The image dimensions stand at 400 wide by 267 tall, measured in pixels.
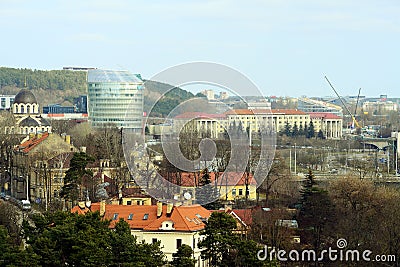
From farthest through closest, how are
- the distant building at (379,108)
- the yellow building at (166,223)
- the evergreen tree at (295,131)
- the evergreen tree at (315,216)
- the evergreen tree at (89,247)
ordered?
the distant building at (379,108) → the evergreen tree at (295,131) → the evergreen tree at (315,216) → the yellow building at (166,223) → the evergreen tree at (89,247)

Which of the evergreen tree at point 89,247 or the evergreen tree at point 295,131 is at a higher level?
the evergreen tree at point 295,131

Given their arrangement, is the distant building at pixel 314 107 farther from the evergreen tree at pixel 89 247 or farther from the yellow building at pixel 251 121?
the evergreen tree at pixel 89 247

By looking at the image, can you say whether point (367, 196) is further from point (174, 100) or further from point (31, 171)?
point (31, 171)

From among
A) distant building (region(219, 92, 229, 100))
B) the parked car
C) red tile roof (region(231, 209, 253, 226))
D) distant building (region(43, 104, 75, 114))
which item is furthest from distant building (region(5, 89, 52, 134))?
red tile roof (region(231, 209, 253, 226))

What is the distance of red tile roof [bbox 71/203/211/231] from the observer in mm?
21453

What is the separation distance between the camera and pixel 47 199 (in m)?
29.8

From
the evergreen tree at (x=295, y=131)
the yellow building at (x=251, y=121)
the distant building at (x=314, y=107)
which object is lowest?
the evergreen tree at (x=295, y=131)

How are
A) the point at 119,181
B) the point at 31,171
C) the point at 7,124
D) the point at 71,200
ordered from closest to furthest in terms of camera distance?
the point at 71,200
the point at 119,181
the point at 31,171
the point at 7,124

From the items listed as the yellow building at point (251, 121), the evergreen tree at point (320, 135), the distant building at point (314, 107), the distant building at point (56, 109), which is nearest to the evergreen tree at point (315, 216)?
the yellow building at point (251, 121)

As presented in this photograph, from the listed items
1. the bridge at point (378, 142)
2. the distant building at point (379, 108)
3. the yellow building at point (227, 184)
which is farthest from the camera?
the distant building at point (379, 108)

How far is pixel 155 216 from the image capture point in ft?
72.2

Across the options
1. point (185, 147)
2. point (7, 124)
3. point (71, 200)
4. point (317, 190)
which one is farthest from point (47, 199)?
point (7, 124)

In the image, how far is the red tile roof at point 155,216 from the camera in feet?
70.4

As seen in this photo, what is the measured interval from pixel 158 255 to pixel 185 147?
464 inches
